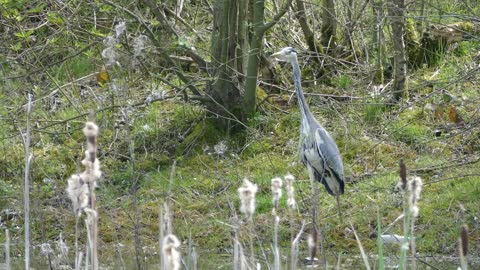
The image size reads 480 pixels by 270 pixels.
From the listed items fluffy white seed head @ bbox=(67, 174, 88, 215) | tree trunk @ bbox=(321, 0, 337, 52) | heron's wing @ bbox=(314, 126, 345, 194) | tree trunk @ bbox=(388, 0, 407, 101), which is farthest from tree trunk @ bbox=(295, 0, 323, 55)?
fluffy white seed head @ bbox=(67, 174, 88, 215)

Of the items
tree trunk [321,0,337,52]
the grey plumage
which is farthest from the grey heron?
tree trunk [321,0,337,52]

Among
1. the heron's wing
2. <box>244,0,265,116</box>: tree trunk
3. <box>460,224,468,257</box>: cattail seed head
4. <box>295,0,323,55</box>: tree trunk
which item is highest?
<box>295,0,323,55</box>: tree trunk

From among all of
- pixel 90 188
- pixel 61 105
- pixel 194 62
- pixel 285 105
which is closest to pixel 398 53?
pixel 285 105

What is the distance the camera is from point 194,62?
9711mm

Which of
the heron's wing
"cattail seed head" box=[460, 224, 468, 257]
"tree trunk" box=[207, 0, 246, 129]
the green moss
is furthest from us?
the green moss

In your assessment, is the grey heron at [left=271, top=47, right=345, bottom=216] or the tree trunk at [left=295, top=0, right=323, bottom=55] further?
the tree trunk at [left=295, top=0, right=323, bottom=55]

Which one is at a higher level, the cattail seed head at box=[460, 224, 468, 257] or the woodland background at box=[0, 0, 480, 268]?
the woodland background at box=[0, 0, 480, 268]

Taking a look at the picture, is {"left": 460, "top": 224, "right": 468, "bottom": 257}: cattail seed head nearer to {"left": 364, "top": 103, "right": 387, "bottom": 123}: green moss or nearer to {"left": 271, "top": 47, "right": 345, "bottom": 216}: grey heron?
{"left": 271, "top": 47, "right": 345, "bottom": 216}: grey heron

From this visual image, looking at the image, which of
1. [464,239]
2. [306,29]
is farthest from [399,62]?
[464,239]

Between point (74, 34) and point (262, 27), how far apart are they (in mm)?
1623

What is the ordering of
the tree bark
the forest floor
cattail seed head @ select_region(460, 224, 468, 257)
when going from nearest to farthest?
cattail seed head @ select_region(460, 224, 468, 257)
the forest floor
the tree bark

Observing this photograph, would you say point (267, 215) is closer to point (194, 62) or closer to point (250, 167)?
point (250, 167)

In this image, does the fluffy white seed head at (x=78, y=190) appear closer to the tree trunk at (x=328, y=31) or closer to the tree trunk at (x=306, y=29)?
the tree trunk at (x=306, y=29)

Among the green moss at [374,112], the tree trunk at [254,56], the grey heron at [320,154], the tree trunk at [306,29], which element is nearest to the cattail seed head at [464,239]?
the grey heron at [320,154]
